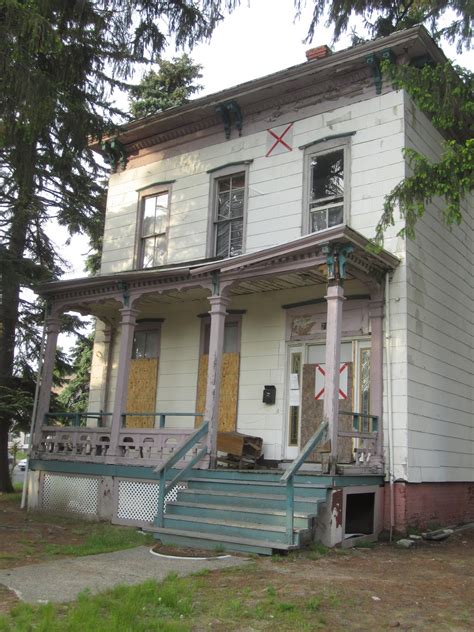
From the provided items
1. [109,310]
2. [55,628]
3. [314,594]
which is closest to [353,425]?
[314,594]

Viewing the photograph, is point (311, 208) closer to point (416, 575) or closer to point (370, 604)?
point (416, 575)

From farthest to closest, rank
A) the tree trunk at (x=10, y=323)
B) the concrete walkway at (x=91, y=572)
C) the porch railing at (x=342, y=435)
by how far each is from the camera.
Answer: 1. the tree trunk at (x=10, y=323)
2. the porch railing at (x=342, y=435)
3. the concrete walkway at (x=91, y=572)

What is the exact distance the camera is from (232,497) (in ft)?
30.1

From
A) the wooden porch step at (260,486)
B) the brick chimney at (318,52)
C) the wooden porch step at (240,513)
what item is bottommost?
the wooden porch step at (240,513)

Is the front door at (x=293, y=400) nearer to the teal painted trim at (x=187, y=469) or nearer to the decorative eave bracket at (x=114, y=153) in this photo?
the teal painted trim at (x=187, y=469)

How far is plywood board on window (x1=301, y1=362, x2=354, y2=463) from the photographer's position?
11.1 m

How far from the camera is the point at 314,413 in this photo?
11.6 m

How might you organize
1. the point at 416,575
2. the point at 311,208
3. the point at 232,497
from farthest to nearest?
1. the point at 311,208
2. the point at 232,497
3. the point at 416,575

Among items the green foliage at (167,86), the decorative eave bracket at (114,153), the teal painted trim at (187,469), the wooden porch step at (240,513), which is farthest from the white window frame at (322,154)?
the green foliage at (167,86)

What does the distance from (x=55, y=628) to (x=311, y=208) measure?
9.26m

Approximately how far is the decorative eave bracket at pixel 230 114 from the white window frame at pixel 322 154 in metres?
1.88

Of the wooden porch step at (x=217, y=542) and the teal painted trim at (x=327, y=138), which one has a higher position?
the teal painted trim at (x=327, y=138)

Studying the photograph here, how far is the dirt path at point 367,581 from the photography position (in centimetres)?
532

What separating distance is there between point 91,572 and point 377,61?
9665mm
